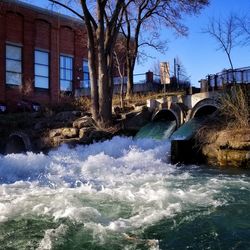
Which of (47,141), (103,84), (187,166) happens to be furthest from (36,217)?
(103,84)

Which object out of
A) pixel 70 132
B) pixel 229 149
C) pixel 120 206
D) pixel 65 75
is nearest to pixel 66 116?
pixel 70 132

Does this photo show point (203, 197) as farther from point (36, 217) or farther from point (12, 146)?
point (12, 146)

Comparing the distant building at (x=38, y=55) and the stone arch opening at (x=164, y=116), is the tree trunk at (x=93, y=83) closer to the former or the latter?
the stone arch opening at (x=164, y=116)

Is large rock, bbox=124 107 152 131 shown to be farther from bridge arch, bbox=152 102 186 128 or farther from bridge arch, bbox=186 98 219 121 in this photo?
bridge arch, bbox=186 98 219 121

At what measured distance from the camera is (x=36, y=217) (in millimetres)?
7426

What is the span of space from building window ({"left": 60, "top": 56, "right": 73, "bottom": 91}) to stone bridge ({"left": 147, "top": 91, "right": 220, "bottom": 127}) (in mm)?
19313

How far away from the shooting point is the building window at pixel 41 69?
3794 centimetres

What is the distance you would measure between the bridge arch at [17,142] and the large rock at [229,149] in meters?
9.93

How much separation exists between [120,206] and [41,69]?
3161cm

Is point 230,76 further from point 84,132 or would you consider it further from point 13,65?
point 13,65

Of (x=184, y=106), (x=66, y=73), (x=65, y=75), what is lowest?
(x=184, y=106)

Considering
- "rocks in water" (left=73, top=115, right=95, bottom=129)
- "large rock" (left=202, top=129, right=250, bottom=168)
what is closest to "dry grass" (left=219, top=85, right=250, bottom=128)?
"large rock" (left=202, top=129, right=250, bottom=168)

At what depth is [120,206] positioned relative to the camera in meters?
8.12

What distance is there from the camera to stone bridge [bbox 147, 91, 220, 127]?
18.3 metres
